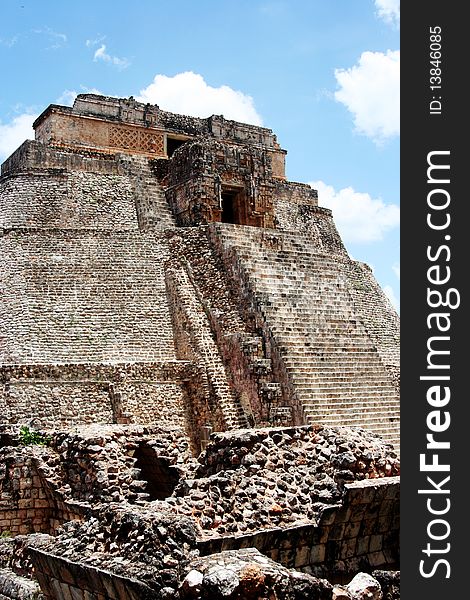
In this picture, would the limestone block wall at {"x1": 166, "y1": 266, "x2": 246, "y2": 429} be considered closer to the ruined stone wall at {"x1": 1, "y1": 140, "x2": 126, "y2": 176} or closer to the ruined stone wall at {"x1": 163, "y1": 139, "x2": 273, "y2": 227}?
the ruined stone wall at {"x1": 163, "y1": 139, "x2": 273, "y2": 227}

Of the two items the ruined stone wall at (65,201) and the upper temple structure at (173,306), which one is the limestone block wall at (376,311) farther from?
the ruined stone wall at (65,201)

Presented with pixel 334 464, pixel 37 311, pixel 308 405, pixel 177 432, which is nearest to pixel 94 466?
pixel 177 432

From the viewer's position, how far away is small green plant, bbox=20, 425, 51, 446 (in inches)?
363

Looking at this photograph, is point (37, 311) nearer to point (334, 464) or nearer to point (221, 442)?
point (221, 442)

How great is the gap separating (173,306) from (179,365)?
1.75 meters

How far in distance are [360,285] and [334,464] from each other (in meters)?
15.6

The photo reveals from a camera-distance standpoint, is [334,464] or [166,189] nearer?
[334,464]

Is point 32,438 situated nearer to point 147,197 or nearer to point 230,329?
point 230,329

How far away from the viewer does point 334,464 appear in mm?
6469

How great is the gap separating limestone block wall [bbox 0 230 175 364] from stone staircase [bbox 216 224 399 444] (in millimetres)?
1981

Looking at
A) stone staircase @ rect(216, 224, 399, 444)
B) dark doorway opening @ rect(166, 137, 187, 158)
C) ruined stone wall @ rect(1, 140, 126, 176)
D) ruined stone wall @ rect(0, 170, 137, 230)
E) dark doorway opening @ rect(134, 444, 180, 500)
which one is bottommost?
dark doorway opening @ rect(134, 444, 180, 500)

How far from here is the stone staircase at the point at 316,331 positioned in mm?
13914

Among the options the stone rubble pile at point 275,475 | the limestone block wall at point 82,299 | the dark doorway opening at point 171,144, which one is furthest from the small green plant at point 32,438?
the dark doorway opening at point 171,144

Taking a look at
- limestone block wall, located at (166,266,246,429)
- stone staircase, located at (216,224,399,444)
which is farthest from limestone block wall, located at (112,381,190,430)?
stone staircase, located at (216,224,399,444)
